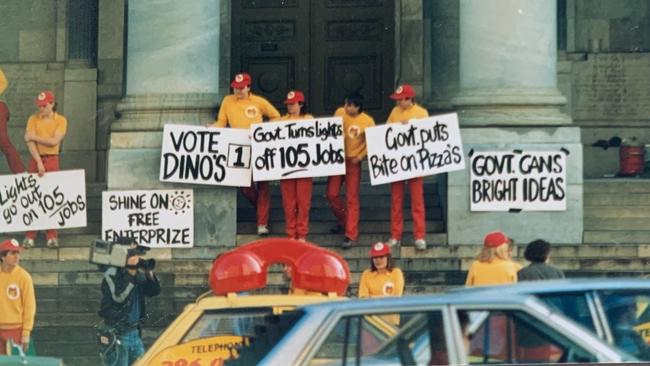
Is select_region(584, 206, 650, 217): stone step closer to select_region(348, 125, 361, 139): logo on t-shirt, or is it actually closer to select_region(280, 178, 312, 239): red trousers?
select_region(348, 125, 361, 139): logo on t-shirt

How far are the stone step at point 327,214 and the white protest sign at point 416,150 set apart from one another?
113 cm

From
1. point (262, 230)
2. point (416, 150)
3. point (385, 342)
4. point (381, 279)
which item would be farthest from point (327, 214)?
point (385, 342)

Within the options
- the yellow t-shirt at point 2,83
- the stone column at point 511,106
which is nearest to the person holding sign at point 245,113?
the stone column at point 511,106

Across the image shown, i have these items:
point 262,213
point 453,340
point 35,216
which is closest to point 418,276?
point 262,213

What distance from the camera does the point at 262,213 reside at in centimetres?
1995

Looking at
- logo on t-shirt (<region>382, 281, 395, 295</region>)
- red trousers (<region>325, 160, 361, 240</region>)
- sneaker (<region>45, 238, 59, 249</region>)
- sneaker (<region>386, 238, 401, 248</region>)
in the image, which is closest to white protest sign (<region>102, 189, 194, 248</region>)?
sneaker (<region>45, 238, 59, 249</region>)

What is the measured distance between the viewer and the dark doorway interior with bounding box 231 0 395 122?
2580 centimetres

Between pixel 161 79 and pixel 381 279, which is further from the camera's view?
pixel 161 79

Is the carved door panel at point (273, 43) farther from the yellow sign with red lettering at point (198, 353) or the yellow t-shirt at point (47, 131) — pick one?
the yellow sign with red lettering at point (198, 353)

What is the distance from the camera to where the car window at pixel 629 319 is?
9.24 meters

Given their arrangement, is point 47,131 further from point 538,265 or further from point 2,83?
point 538,265

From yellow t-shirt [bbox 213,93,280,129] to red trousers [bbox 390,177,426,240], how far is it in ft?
5.22

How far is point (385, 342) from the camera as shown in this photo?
941 cm

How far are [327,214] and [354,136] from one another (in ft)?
4.67
